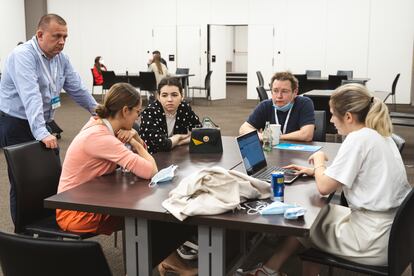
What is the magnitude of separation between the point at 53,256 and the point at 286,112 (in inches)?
105

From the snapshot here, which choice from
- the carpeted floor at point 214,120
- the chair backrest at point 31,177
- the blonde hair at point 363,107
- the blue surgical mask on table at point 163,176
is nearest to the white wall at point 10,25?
the carpeted floor at point 214,120

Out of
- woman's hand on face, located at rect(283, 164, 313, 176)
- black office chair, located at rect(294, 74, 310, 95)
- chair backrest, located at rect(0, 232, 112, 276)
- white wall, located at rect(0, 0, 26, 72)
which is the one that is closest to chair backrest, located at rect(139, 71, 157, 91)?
black office chair, located at rect(294, 74, 310, 95)

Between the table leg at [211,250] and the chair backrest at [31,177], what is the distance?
110 centimetres

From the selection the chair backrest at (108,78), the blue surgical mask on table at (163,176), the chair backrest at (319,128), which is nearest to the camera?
the blue surgical mask on table at (163,176)

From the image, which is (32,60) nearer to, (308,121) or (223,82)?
(308,121)

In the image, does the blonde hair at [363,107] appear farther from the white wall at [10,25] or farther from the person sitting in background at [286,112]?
the white wall at [10,25]

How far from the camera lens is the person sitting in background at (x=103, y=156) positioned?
2434 mm

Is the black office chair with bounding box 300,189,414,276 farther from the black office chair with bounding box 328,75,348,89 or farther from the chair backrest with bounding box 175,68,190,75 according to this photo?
the chair backrest with bounding box 175,68,190,75

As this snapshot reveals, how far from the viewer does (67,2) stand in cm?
1416

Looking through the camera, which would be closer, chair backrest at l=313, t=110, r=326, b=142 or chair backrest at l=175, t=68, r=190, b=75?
chair backrest at l=313, t=110, r=326, b=142

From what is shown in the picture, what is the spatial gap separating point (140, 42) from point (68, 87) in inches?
411

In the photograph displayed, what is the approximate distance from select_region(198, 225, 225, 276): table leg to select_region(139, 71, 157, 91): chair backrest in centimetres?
910

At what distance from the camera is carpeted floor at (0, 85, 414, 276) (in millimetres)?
3316

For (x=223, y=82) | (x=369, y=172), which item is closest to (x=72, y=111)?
(x=223, y=82)
